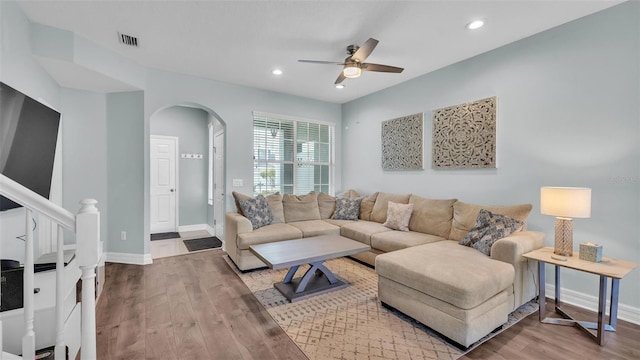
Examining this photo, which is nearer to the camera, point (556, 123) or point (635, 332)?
point (635, 332)

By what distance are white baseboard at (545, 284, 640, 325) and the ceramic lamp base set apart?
66 cm

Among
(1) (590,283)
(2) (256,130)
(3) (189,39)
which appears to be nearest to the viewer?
(1) (590,283)

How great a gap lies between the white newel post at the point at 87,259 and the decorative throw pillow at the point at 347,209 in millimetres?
3650

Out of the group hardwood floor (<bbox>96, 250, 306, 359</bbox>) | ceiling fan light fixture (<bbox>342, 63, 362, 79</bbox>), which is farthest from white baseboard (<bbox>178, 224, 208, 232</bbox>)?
ceiling fan light fixture (<bbox>342, 63, 362, 79</bbox>)

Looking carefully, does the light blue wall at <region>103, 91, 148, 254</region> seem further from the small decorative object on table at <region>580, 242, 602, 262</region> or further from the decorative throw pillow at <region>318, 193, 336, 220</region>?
the small decorative object on table at <region>580, 242, 602, 262</region>

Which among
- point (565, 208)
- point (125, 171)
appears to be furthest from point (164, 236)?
point (565, 208)

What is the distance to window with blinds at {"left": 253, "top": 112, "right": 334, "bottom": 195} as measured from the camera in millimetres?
4938

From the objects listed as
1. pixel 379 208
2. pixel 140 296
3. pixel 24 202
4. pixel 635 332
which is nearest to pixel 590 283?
pixel 635 332

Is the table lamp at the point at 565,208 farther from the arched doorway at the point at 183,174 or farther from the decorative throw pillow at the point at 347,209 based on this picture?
the arched doorway at the point at 183,174

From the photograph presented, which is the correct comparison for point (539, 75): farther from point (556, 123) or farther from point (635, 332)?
point (635, 332)

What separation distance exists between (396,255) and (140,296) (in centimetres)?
271

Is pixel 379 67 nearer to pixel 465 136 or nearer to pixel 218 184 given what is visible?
pixel 465 136

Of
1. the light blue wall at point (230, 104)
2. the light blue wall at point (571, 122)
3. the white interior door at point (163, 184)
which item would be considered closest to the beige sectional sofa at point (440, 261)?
the light blue wall at point (571, 122)

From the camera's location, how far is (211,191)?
6023 mm
